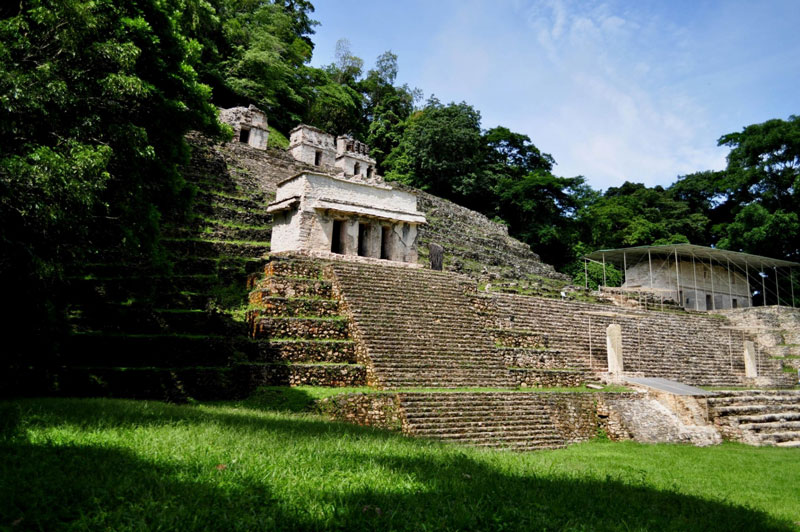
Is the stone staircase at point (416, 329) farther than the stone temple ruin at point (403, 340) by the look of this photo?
Yes

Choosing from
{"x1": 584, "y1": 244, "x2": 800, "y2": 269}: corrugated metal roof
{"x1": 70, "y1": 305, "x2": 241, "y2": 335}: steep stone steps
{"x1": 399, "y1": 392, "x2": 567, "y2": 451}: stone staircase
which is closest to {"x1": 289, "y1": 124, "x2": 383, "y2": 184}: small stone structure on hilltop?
{"x1": 584, "y1": 244, "x2": 800, "y2": 269}: corrugated metal roof

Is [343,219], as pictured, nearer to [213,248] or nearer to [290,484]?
[213,248]

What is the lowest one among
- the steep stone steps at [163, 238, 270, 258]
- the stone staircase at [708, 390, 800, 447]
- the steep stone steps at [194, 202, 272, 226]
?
the stone staircase at [708, 390, 800, 447]

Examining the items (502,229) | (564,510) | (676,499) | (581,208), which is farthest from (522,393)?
(581,208)

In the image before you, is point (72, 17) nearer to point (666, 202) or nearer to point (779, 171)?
point (779, 171)

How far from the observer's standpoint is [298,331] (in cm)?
1220

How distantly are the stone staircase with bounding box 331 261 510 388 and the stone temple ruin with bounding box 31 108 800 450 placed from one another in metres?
0.05

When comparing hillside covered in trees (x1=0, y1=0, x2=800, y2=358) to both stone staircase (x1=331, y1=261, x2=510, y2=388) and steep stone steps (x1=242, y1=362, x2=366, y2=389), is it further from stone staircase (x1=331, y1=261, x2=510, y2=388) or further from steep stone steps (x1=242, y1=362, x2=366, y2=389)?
stone staircase (x1=331, y1=261, x2=510, y2=388)

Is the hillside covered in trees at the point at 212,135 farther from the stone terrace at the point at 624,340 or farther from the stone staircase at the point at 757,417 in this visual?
A: the stone staircase at the point at 757,417

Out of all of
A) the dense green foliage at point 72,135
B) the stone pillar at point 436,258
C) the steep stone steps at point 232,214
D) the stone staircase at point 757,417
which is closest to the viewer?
the dense green foliage at point 72,135

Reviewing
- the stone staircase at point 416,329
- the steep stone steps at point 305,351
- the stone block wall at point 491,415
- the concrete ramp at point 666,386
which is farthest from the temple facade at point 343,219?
the concrete ramp at point 666,386

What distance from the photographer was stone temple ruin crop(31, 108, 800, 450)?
10.2m

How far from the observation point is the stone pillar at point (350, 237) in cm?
1662

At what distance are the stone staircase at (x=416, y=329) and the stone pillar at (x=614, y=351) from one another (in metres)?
3.63
